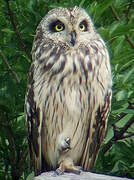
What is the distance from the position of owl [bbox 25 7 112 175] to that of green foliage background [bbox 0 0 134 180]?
0.57 feet

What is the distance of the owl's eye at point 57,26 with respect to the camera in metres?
5.12

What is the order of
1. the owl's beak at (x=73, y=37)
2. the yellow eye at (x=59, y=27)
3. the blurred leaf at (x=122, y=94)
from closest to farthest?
the owl's beak at (x=73, y=37)
the yellow eye at (x=59, y=27)
the blurred leaf at (x=122, y=94)

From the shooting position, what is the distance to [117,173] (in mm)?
5695

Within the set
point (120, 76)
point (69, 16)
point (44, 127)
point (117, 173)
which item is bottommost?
point (117, 173)

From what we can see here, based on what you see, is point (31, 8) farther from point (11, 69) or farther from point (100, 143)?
point (100, 143)

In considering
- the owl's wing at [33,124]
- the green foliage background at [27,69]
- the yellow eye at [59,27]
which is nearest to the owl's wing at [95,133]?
the green foliage background at [27,69]

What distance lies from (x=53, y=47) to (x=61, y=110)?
0.48m

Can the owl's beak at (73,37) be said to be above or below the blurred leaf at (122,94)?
above

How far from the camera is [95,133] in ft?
17.4

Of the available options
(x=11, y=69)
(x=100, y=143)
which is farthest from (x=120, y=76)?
(x=11, y=69)

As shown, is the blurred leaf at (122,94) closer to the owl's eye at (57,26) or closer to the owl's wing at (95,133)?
the owl's wing at (95,133)

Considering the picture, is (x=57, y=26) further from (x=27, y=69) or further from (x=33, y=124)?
(x=33, y=124)

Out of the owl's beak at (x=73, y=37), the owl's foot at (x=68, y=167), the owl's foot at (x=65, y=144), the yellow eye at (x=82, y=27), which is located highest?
the yellow eye at (x=82, y=27)

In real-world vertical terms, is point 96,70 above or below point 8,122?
above
